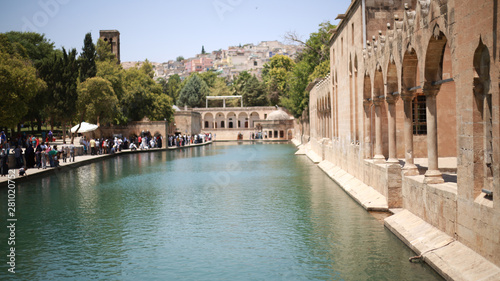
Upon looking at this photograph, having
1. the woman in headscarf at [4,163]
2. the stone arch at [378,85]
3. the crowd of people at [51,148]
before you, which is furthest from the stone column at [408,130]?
the woman in headscarf at [4,163]

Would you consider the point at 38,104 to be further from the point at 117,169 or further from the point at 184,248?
the point at 184,248

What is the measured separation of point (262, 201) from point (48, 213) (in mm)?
6517

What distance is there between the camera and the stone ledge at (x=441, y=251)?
7.14 meters

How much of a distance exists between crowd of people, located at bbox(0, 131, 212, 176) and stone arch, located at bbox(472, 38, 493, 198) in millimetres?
19224

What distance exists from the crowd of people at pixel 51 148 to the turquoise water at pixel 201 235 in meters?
4.05

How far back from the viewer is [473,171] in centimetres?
797

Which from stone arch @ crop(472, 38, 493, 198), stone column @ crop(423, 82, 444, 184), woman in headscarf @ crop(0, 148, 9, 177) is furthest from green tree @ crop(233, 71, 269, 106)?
stone arch @ crop(472, 38, 493, 198)

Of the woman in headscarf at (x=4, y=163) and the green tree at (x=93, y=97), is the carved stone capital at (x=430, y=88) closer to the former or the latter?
the woman in headscarf at (x=4, y=163)

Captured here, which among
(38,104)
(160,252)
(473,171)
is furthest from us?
(38,104)

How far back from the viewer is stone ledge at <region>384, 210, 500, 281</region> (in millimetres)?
7141

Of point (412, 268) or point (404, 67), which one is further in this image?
point (404, 67)

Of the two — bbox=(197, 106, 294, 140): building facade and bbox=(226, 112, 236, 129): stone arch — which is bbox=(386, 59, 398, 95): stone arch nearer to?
bbox=(197, 106, 294, 140): building facade

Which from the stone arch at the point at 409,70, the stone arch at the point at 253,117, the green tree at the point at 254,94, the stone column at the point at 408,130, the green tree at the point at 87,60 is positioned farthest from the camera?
the green tree at the point at 254,94

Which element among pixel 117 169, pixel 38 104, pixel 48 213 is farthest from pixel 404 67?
pixel 38 104
